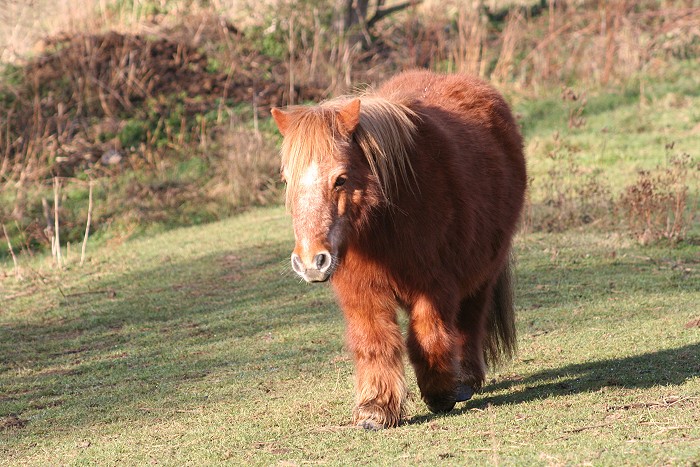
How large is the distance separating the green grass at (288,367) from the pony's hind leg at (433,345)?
22cm

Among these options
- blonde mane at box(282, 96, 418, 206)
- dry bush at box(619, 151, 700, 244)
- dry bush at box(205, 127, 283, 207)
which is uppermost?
blonde mane at box(282, 96, 418, 206)

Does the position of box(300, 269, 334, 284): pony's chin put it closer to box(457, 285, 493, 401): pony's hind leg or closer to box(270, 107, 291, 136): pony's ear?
box(270, 107, 291, 136): pony's ear

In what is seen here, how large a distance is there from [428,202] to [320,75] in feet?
36.2

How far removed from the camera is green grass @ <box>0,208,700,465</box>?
15.6 ft

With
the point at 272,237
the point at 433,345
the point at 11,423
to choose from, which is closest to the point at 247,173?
the point at 272,237

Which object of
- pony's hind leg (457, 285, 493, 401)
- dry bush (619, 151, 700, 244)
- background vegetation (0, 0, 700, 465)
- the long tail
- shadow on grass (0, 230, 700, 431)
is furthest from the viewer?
dry bush (619, 151, 700, 244)

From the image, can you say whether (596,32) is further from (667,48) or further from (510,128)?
(510,128)

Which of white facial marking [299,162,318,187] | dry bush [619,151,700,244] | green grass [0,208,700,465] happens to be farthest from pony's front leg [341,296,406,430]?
dry bush [619,151,700,244]

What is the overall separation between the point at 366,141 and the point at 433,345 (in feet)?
3.63

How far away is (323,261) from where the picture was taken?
454 cm

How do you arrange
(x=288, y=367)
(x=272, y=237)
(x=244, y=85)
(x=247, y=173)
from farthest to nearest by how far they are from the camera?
(x=244, y=85) < (x=247, y=173) < (x=272, y=237) < (x=288, y=367)

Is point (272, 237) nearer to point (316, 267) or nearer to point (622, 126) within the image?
point (622, 126)

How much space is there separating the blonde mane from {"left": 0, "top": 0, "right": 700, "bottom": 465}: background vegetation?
49.6 inches

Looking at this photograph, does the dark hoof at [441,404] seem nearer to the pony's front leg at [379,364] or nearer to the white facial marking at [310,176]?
the pony's front leg at [379,364]
